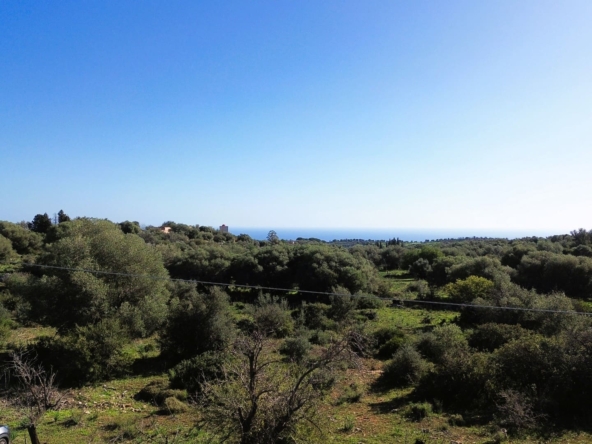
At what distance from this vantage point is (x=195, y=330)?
66.6 ft

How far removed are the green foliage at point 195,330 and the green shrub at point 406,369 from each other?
8.54 metres

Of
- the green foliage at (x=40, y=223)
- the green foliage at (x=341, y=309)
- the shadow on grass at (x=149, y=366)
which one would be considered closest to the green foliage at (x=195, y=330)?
the shadow on grass at (x=149, y=366)

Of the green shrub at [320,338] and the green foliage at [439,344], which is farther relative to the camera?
the green shrub at [320,338]

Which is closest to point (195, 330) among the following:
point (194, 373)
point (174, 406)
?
point (194, 373)

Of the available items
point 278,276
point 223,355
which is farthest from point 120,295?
point 278,276

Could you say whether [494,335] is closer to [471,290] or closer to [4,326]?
[471,290]

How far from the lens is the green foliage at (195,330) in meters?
20.1

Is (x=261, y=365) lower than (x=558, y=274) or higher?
higher

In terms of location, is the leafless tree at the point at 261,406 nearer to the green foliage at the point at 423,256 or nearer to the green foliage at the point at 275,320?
the green foliage at the point at 275,320

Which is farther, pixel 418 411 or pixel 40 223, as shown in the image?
pixel 40 223

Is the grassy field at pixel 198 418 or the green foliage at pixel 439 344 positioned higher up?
the green foliage at pixel 439 344

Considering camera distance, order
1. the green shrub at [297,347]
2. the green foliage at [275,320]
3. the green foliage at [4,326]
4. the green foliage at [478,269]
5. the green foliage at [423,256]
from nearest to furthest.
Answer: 1. the green shrub at [297,347]
2. the green foliage at [4,326]
3. the green foliage at [275,320]
4. the green foliage at [478,269]
5. the green foliage at [423,256]

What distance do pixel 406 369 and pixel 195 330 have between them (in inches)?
436

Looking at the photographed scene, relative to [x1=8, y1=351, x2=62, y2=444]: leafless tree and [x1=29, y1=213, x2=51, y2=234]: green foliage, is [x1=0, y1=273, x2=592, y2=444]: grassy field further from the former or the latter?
[x1=29, y1=213, x2=51, y2=234]: green foliage
